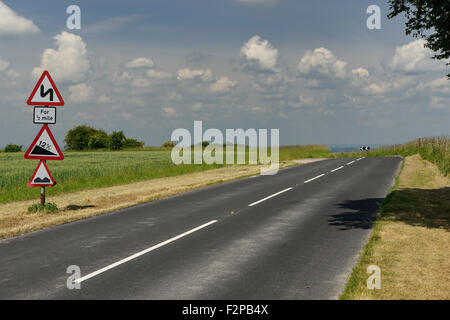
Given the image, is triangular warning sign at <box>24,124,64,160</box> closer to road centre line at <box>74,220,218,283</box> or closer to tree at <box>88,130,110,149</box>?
road centre line at <box>74,220,218,283</box>

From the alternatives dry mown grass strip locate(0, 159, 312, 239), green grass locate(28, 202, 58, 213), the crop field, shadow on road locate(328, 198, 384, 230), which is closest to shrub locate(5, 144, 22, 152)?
the crop field

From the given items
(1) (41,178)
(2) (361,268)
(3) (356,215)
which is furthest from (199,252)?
(1) (41,178)

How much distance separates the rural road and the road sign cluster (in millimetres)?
2469

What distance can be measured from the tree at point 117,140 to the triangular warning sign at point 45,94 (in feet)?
285

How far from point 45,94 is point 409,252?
10516mm

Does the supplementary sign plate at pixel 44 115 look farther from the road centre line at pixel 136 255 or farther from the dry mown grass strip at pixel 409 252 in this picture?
the dry mown grass strip at pixel 409 252

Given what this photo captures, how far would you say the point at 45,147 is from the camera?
12.7 meters

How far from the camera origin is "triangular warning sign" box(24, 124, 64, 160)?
1262 cm

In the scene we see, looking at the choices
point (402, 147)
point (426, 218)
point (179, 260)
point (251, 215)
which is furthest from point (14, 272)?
point (402, 147)

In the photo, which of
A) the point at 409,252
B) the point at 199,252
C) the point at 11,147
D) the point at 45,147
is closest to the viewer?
the point at 409,252

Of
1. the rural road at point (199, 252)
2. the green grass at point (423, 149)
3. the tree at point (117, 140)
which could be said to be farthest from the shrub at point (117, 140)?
the rural road at point (199, 252)

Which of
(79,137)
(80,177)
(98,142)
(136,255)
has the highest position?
(79,137)

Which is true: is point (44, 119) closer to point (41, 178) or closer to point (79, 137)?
point (41, 178)

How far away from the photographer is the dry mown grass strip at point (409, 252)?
571 centimetres
